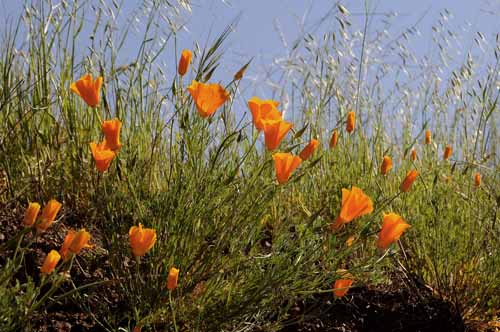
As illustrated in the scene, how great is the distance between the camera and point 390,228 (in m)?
1.65

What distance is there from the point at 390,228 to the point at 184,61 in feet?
2.24

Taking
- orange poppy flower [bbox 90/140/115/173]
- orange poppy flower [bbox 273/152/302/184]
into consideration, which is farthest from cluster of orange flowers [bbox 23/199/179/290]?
orange poppy flower [bbox 273/152/302/184]

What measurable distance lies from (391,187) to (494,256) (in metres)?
0.56

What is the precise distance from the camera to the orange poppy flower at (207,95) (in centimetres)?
168

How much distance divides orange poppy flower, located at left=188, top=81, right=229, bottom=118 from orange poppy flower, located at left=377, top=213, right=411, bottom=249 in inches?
18.7

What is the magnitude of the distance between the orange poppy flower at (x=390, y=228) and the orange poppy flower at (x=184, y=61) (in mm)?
643

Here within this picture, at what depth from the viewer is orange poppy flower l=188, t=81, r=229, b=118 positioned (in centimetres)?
168

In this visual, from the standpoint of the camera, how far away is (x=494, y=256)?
7.80 feet

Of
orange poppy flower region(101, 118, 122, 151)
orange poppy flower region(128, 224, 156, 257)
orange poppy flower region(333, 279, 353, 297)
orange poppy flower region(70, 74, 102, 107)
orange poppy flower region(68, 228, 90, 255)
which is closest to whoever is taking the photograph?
orange poppy flower region(68, 228, 90, 255)

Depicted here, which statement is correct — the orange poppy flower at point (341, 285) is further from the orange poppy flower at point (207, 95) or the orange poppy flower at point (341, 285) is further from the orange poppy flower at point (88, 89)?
the orange poppy flower at point (88, 89)

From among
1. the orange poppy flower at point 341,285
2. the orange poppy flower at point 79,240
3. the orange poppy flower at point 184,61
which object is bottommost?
the orange poppy flower at point 341,285

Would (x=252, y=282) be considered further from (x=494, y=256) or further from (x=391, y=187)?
(x=391, y=187)

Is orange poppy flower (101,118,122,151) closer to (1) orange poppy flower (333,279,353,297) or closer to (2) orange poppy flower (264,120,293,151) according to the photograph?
(2) orange poppy flower (264,120,293,151)

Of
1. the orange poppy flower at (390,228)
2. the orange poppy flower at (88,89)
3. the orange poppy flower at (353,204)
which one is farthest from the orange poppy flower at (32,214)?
the orange poppy flower at (390,228)
